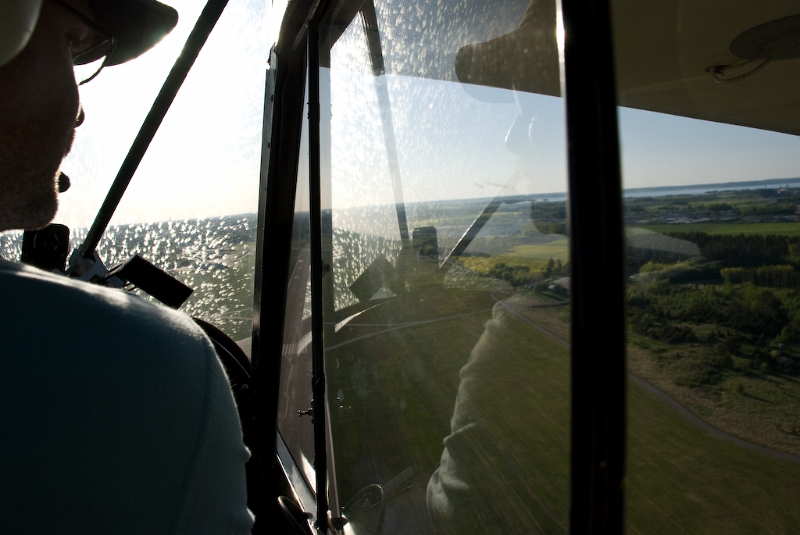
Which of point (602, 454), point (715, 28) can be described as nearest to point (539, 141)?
point (715, 28)

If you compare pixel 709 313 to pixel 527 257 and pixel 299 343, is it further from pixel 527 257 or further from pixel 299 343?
pixel 299 343

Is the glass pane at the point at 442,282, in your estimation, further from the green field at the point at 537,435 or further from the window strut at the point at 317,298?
the window strut at the point at 317,298

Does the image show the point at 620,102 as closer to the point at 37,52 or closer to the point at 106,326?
the point at 106,326

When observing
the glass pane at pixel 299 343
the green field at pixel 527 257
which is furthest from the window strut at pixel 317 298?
the green field at pixel 527 257

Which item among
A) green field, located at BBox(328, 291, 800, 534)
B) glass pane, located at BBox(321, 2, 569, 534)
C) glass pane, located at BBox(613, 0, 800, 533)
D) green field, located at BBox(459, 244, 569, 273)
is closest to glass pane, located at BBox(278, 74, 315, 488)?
glass pane, located at BBox(321, 2, 569, 534)

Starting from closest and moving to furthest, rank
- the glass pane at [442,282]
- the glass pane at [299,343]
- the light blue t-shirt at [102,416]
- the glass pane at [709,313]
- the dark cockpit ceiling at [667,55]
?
the light blue t-shirt at [102,416] < the glass pane at [709,313] < the dark cockpit ceiling at [667,55] < the glass pane at [442,282] < the glass pane at [299,343]
